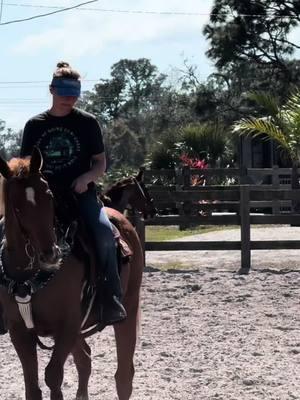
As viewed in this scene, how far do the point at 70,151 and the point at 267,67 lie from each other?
1382 inches

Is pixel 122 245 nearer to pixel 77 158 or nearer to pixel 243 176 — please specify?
pixel 77 158

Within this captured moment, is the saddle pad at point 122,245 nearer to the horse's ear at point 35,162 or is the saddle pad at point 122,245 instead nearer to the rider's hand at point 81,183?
the rider's hand at point 81,183

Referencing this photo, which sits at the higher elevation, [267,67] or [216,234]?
[267,67]

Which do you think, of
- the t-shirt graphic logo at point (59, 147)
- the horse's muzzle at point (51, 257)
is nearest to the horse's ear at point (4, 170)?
the horse's muzzle at point (51, 257)

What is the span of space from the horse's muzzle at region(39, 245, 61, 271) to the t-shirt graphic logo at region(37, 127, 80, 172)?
32.7 inches

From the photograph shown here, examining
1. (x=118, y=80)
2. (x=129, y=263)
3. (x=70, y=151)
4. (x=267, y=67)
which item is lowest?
(x=129, y=263)

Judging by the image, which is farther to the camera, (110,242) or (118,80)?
(118,80)

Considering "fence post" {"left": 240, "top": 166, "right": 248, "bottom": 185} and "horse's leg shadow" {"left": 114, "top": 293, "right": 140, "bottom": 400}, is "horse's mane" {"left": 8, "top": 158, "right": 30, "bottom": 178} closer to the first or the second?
"horse's leg shadow" {"left": 114, "top": 293, "right": 140, "bottom": 400}

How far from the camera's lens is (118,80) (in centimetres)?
9488

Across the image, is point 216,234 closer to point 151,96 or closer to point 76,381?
point 76,381

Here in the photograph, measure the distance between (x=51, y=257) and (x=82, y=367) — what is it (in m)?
1.72

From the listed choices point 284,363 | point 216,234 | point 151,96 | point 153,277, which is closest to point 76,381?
point 284,363

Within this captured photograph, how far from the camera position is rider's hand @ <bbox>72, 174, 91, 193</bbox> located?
16.4 ft

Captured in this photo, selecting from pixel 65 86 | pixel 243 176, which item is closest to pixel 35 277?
pixel 65 86
